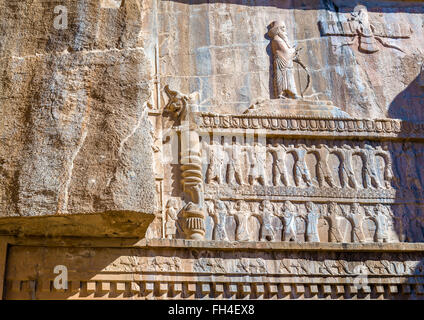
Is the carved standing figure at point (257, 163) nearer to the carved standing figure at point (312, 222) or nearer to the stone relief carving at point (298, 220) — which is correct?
the stone relief carving at point (298, 220)

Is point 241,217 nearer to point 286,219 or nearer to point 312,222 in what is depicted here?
point 286,219

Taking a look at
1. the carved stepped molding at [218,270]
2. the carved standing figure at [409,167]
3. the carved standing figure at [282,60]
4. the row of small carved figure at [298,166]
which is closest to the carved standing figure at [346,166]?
the row of small carved figure at [298,166]

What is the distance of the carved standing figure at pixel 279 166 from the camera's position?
28.5 feet

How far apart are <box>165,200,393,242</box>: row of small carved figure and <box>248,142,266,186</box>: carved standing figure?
26cm

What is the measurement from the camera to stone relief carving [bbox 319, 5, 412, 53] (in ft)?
31.5

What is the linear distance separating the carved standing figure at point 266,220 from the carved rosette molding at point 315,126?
85 centimetres

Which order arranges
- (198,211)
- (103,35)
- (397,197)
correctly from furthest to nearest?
(397,197) < (198,211) < (103,35)

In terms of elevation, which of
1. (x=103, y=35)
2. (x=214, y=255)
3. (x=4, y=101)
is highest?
(x=103, y=35)

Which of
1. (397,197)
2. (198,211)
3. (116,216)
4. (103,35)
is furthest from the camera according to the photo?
(397,197)

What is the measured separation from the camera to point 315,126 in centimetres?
895

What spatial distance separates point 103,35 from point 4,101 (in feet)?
3.69

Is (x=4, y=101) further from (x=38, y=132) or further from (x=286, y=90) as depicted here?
(x=286, y=90)

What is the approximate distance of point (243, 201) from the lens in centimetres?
851
